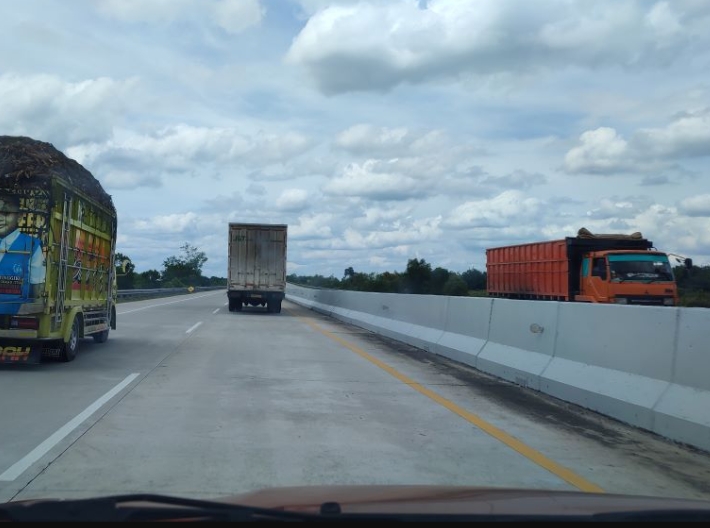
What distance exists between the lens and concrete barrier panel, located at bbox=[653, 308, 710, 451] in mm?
7543

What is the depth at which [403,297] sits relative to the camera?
21156 millimetres

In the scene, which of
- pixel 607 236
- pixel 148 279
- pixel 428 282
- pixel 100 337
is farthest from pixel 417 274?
pixel 148 279

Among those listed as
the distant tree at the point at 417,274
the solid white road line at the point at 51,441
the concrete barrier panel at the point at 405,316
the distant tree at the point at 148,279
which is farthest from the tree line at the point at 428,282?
the distant tree at the point at 148,279

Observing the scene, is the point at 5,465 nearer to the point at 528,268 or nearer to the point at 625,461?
the point at 625,461

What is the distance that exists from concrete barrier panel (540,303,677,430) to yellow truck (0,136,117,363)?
25.8 feet

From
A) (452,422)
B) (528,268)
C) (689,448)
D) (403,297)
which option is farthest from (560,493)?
(528,268)

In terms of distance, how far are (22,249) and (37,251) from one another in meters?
0.22

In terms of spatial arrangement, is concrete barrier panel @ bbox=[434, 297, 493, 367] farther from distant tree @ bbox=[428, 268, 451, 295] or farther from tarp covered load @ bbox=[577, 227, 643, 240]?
distant tree @ bbox=[428, 268, 451, 295]

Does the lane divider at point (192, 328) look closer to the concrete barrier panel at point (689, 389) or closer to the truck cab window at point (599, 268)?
the truck cab window at point (599, 268)

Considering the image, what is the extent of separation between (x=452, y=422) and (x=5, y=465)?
468cm

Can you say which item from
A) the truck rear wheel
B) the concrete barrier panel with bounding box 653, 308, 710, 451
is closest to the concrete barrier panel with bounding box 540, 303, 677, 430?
the concrete barrier panel with bounding box 653, 308, 710, 451

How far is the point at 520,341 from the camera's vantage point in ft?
40.9

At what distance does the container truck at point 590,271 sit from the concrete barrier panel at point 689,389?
1481 centimetres

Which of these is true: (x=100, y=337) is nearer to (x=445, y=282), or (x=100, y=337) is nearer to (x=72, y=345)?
(x=72, y=345)
